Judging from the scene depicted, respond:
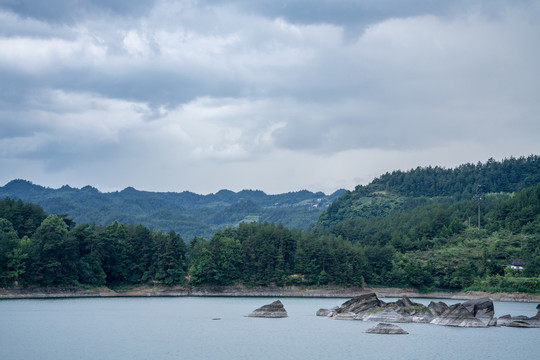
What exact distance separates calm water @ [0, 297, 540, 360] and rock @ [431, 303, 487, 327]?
216 centimetres

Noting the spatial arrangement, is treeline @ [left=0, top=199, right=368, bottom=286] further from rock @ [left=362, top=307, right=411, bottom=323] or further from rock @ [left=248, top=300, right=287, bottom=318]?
rock @ [left=362, top=307, right=411, bottom=323]

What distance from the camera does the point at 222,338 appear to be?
5350 cm

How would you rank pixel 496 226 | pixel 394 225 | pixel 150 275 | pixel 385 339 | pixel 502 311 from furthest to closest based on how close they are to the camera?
pixel 394 225 → pixel 496 226 → pixel 150 275 → pixel 502 311 → pixel 385 339

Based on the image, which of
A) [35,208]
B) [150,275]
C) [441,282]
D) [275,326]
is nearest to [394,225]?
[441,282]

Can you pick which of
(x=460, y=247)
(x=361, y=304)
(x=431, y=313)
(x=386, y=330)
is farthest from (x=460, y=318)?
(x=460, y=247)

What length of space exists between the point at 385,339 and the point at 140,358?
22.3 metres

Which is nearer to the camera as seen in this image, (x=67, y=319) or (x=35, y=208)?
(x=67, y=319)

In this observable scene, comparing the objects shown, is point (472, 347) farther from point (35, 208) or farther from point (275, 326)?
point (35, 208)

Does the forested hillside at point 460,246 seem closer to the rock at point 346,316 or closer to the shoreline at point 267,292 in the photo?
the shoreline at point 267,292

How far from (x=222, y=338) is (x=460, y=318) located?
87.4 ft

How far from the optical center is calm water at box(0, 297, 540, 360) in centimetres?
4575

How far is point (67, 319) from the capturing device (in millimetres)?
65000

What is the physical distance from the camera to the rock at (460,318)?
212 ft

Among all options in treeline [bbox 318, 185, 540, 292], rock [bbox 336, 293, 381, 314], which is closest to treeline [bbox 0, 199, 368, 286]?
treeline [bbox 318, 185, 540, 292]
